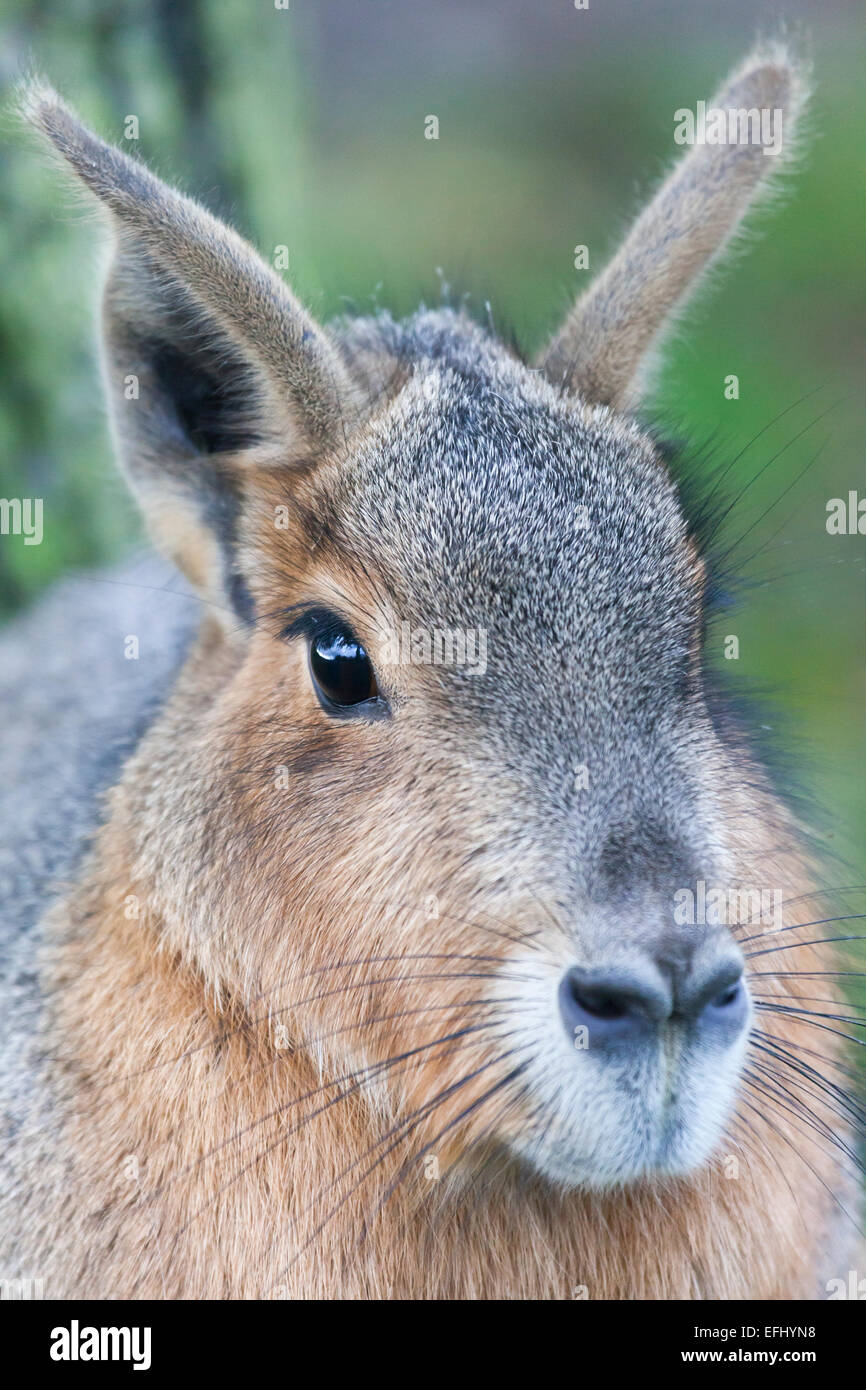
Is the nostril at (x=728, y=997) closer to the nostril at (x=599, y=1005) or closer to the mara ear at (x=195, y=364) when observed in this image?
the nostril at (x=599, y=1005)

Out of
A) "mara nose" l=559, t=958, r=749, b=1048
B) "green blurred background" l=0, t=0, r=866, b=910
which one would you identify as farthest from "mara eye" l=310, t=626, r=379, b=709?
"green blurred background" l=0, t=0, r=866, b=910

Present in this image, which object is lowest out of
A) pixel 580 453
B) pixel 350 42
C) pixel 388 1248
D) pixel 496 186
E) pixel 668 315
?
pixel 388 1248

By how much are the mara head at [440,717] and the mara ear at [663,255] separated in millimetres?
12

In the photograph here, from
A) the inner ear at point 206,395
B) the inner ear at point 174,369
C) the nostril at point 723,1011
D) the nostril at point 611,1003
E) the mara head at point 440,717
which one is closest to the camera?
the nostril at point 611,1003

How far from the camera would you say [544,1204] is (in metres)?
4.00

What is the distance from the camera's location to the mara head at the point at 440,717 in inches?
130

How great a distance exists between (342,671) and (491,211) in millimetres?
10098

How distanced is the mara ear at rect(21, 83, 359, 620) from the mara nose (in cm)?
183

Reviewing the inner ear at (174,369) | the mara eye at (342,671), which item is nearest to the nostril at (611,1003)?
the mara eye at (342,671)

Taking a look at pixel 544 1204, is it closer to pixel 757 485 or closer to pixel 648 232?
pixel 648 232

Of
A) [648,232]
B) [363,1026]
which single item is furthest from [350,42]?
[363,1026]

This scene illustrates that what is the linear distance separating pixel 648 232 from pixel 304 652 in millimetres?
1925

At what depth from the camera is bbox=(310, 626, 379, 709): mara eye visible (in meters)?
3.88

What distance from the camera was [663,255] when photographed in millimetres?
4617
